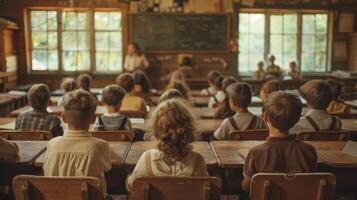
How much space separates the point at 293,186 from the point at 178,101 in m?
0.67

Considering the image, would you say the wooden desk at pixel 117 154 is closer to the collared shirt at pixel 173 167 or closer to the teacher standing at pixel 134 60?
the collared shirt at pixel 173 167

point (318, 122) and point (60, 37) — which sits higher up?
point (60, 37)

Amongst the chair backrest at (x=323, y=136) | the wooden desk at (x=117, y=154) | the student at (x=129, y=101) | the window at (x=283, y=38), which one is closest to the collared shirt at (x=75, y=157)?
the wooden desk at (x=117, y=154)

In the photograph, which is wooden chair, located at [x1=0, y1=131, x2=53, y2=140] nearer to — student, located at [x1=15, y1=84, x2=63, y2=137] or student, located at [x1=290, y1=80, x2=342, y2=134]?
student, located at [x1=15, y1=84, x2=63, y2=137]

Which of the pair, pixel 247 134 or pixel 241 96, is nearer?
pixel 247 134

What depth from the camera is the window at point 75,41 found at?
30.3ft

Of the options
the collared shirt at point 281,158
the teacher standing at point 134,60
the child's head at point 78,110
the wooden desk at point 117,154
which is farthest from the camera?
the teacher standing at point 134,60

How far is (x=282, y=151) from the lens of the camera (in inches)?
90.1

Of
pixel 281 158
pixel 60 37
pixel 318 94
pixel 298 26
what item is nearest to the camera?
pixel 281 158

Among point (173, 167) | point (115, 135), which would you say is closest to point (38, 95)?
point (115, 135)

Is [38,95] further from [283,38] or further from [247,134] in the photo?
[283,38]

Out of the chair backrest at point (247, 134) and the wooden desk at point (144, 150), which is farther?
the chair backrest at point (247, 134)

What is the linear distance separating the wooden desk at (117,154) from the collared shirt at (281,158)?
2.33 ft

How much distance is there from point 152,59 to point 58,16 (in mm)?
2037
